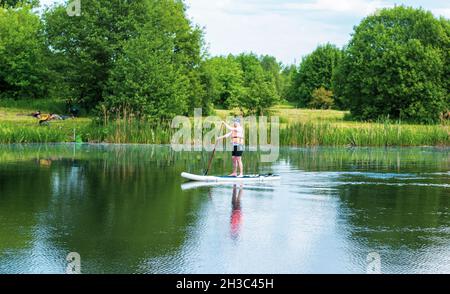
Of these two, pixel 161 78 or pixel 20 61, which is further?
pixel 20 61

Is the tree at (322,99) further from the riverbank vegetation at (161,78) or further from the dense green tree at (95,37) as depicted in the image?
the dense green tree at (95,37)

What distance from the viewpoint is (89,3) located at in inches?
2047

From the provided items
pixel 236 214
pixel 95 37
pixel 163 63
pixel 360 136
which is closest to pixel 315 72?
pixel 95 37

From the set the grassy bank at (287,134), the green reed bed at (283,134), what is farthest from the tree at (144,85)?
the grassy bank at (287,134)

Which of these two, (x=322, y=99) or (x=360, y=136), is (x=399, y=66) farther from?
(x=322, y=99)

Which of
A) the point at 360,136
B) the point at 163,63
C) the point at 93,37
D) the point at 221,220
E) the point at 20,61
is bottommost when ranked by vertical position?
the point at 221,220

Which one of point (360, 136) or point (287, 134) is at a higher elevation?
point (287, 134)

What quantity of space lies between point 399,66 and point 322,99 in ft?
94.6

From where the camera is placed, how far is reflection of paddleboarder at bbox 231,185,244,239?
12781mm

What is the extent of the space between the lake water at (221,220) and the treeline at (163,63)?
21.8 metres

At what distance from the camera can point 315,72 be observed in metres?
99.7
